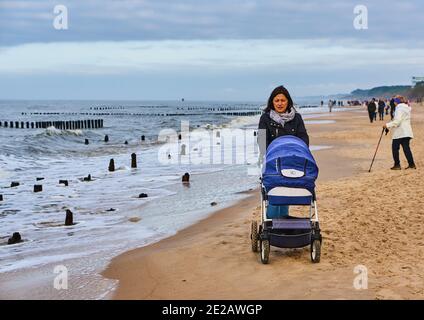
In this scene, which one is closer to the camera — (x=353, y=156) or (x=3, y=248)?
(x=3, y=248)

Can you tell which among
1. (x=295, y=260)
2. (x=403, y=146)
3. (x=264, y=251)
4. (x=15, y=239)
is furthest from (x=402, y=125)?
(x=15, y=239)

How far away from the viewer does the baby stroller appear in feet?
19.5

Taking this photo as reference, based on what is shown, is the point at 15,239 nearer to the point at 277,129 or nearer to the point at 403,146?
the point at 277,129

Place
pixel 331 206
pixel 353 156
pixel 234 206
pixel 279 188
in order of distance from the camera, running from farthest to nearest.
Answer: pixel 353 156 < pixel 234 206 < pixel 331 206 < pixel 279 188

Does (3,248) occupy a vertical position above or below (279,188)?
below

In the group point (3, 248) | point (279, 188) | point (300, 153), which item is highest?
point (300, 153)

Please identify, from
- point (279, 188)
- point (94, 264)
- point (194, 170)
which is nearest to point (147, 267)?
point (94, 264)

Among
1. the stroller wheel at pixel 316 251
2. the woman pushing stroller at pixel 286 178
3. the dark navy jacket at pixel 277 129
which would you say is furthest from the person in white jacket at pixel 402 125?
the stroller wheel at pixel 316 251

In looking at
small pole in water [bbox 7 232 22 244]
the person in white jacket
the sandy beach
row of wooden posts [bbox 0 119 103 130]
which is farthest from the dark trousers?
row of wooden posts [bbox 0 119 103 130]

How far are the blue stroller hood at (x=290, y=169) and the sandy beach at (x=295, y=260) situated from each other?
885 millimetres

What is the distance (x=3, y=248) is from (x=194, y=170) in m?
9.38
